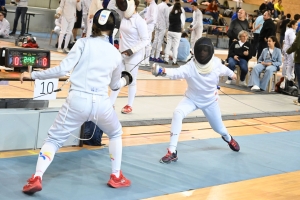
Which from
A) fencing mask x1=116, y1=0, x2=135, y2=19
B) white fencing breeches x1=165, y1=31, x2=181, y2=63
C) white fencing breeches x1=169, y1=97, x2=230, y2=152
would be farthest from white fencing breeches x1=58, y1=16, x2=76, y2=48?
white fencing breeches x1=169, y1=97, x2=230, y2=152

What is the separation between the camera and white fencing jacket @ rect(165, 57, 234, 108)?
5066 millimetres

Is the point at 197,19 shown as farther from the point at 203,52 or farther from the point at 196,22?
the point at 203,52

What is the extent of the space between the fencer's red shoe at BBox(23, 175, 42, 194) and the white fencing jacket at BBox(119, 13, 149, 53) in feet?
9.30

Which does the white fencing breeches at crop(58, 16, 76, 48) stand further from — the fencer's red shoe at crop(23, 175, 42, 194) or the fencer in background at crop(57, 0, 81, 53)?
the fencer's red shoe at crop(23, 175, 42, 194)

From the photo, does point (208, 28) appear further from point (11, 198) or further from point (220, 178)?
point (11, 198)

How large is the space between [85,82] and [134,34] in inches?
110

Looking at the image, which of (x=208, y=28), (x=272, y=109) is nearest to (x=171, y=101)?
(x=272, y=109)

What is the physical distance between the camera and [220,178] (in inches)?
187

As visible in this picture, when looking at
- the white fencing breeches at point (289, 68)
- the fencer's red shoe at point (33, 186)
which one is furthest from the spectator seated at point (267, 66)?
the fencer's red shoe at point (33, 186)

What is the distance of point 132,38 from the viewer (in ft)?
21.4

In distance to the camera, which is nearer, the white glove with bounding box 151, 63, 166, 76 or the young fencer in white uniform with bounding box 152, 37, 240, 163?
the white glove with bounding box 151, 63, 166, 76

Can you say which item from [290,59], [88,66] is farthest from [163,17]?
[88,66]

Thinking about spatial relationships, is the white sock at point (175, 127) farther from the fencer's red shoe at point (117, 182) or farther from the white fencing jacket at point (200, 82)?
the fencer's red shoe at point (117, 182)

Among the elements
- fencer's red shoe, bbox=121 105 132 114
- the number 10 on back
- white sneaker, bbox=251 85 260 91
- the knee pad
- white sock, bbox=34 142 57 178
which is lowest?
white sneaker, bbox=251 85 260 91
